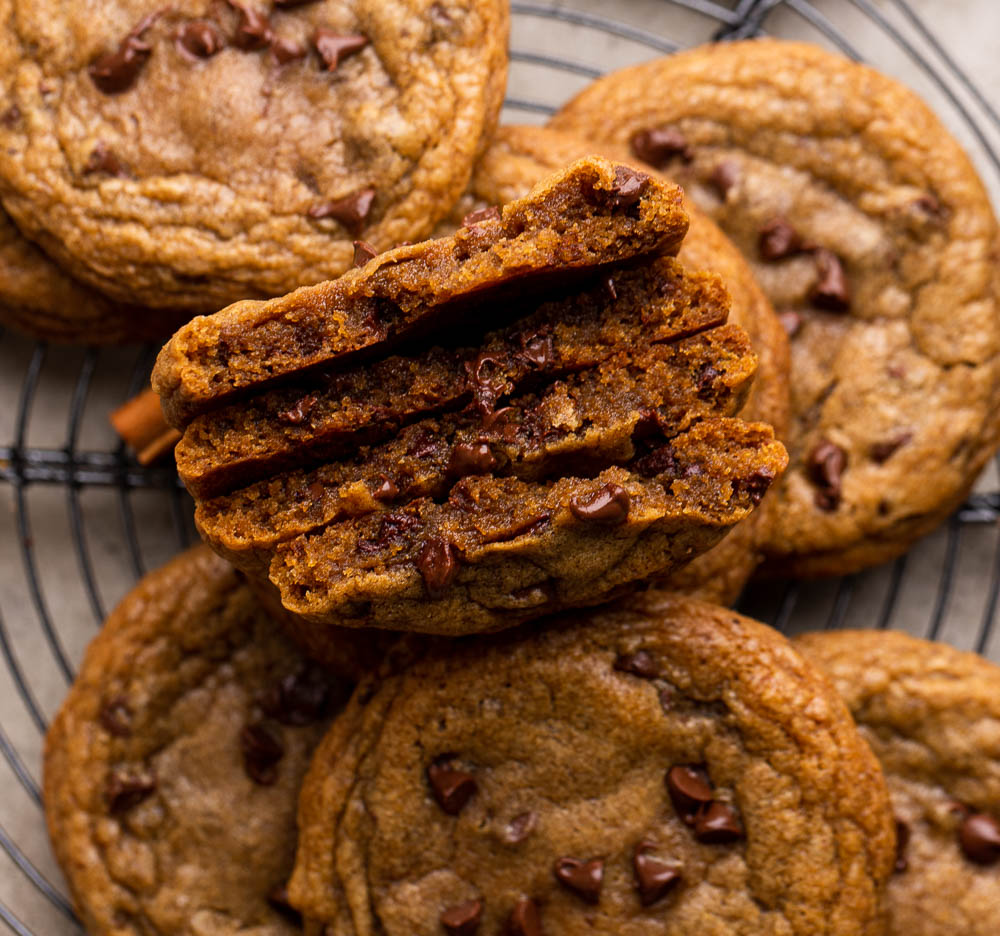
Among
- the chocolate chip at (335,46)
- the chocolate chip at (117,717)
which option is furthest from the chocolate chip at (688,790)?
the chocolate chip at (335,46)

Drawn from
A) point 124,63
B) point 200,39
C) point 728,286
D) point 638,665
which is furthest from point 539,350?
point 124,63

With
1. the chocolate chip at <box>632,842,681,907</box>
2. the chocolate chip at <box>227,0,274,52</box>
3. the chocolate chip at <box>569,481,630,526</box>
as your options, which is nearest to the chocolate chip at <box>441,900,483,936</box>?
the chocolate chip at <box>632,842,681,907</box>

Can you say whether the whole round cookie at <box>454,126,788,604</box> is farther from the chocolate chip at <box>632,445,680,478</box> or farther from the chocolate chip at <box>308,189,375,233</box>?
the chocolate chip at <box>632,445,680,478</box>

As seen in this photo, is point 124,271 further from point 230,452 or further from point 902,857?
point 902,857

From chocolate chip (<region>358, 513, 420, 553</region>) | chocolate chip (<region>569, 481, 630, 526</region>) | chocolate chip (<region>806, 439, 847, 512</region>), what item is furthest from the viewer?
chocolate chip (<region>806, 439, 847, 512</region>)

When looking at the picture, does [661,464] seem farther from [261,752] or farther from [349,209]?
[261,752]

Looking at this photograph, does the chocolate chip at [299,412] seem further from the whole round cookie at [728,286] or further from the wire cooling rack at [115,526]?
the wire cooling rack at [115,526]
